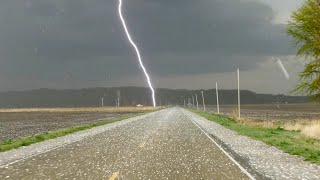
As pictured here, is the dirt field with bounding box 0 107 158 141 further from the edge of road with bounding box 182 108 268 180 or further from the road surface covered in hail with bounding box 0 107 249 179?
the edge of road with bounding box 182 108 268 180

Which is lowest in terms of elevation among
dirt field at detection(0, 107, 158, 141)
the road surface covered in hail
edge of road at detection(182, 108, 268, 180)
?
dirt field at detection(0, 107, 158, 141)

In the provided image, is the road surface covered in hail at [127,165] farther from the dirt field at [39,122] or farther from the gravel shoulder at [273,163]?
the dirt field at [39,122]

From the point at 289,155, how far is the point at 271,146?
3964 millimetres

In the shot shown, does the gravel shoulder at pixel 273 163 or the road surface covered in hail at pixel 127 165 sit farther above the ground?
the road surface covered in hail at pixel 127 165

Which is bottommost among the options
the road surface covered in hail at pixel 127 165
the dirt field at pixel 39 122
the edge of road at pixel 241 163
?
the dirt field at pixel 39 122

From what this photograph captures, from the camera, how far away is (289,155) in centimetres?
1789

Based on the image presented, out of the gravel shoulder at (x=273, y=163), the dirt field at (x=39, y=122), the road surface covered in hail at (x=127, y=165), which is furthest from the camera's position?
the dirt field at (x=39, y=122)

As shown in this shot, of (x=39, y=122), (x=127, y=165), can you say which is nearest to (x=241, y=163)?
(x=127, y=165)

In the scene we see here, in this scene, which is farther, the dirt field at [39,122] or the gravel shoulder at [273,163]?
the dirt field at [39,122]

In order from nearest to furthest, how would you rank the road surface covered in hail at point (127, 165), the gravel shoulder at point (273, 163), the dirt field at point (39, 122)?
1. the road surface covered in hail at point (127, 165)
2. the gravel shoulder at point (273, 163)
3. the dirt field at point (39, 122)

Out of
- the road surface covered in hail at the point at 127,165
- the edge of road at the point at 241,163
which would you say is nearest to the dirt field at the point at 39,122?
the road surface covered in hail at the point at 127,165

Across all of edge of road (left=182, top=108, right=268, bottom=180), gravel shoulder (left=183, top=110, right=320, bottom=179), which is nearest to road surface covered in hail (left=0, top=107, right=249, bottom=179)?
edge of road (left=182, top=108, right=268, bottom=180)

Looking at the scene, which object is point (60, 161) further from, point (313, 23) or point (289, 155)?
point (313, 23)

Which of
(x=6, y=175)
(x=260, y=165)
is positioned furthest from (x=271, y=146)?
(x=6, y=175)
